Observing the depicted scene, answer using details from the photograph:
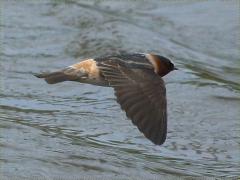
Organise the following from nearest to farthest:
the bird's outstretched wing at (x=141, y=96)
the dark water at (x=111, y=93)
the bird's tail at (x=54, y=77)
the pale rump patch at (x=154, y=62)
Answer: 1. the bird's outstretched wing at (x=141, y=96)
2. the bird's tail at (x=54, y=77)
3. the pale rump patch at (x=154, y=62)
4. the dark water at (x=111, y=93)

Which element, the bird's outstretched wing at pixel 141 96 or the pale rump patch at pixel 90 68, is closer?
the bird's outstretched wing at pixel 141 96

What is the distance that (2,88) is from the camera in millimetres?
9047

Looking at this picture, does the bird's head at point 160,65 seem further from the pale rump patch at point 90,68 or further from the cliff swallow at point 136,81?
the pale rump patch at point 90,68

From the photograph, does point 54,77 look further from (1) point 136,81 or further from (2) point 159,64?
(2) point 159,64

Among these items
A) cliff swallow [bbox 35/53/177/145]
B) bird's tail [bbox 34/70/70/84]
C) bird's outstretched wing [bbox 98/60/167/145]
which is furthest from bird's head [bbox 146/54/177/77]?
bird's tail [bbox 34/70/70/84]

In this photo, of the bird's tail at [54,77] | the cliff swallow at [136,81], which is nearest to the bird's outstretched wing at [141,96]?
the cliff swallow at [136,81]

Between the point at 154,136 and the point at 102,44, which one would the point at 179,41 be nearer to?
the point at 102,44

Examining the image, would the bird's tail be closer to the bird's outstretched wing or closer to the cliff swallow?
the cliff swallow

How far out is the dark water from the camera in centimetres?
699

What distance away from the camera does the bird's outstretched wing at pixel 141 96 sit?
5930 millimetres

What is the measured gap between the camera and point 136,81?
6.31 meters

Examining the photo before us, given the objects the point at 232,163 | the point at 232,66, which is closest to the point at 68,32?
the point at 232,66

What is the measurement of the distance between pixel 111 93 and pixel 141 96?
10.3 feet

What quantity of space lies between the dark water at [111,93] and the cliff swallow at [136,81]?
0.64 m
